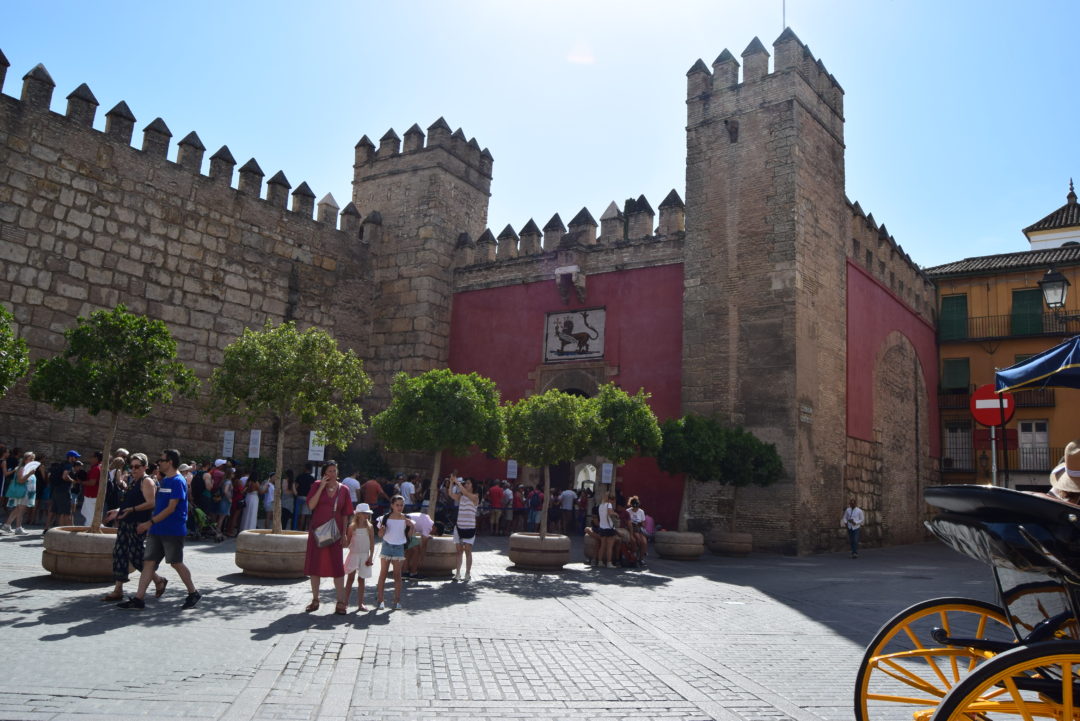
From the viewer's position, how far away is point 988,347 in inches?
953

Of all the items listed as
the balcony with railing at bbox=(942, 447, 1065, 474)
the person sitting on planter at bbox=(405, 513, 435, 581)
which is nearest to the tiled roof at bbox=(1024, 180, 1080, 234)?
the balcony with railing at bbox=(942, 447, 1065, 474)

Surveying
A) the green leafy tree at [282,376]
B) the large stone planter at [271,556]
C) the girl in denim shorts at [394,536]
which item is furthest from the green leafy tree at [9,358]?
the girl in denim shorts at [394,536]

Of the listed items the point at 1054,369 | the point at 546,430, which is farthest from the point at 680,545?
the point at 1054,369

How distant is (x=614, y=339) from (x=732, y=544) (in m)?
5.77

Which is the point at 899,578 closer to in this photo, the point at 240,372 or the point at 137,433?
the point at 240,372

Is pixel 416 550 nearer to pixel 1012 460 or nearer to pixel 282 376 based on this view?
pixel 282 376

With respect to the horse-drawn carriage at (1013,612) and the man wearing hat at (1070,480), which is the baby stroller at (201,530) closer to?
the horse-drawn carriage at (1013,612)

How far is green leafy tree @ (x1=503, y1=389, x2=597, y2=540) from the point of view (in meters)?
12.0

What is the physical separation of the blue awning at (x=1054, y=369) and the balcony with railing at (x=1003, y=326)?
21.9m

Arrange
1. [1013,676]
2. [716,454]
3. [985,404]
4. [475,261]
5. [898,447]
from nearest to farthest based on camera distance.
Answer: [1013,676] → [985,404] → [716,454] → [898,447] → [475,261]

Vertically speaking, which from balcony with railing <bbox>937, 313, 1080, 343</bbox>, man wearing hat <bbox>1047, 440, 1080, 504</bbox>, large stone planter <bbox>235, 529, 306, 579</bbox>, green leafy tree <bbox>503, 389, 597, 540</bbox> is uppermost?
balcony with railing <bbox>937, 313, 1080, 343</bbox>

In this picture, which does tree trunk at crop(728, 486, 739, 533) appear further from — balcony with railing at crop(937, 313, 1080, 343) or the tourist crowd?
balcony with railing at crop(937, 313, 1080, 343)

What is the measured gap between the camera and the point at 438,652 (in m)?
5.58

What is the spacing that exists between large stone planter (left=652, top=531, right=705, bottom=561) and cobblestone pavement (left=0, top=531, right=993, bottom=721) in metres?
3.55
